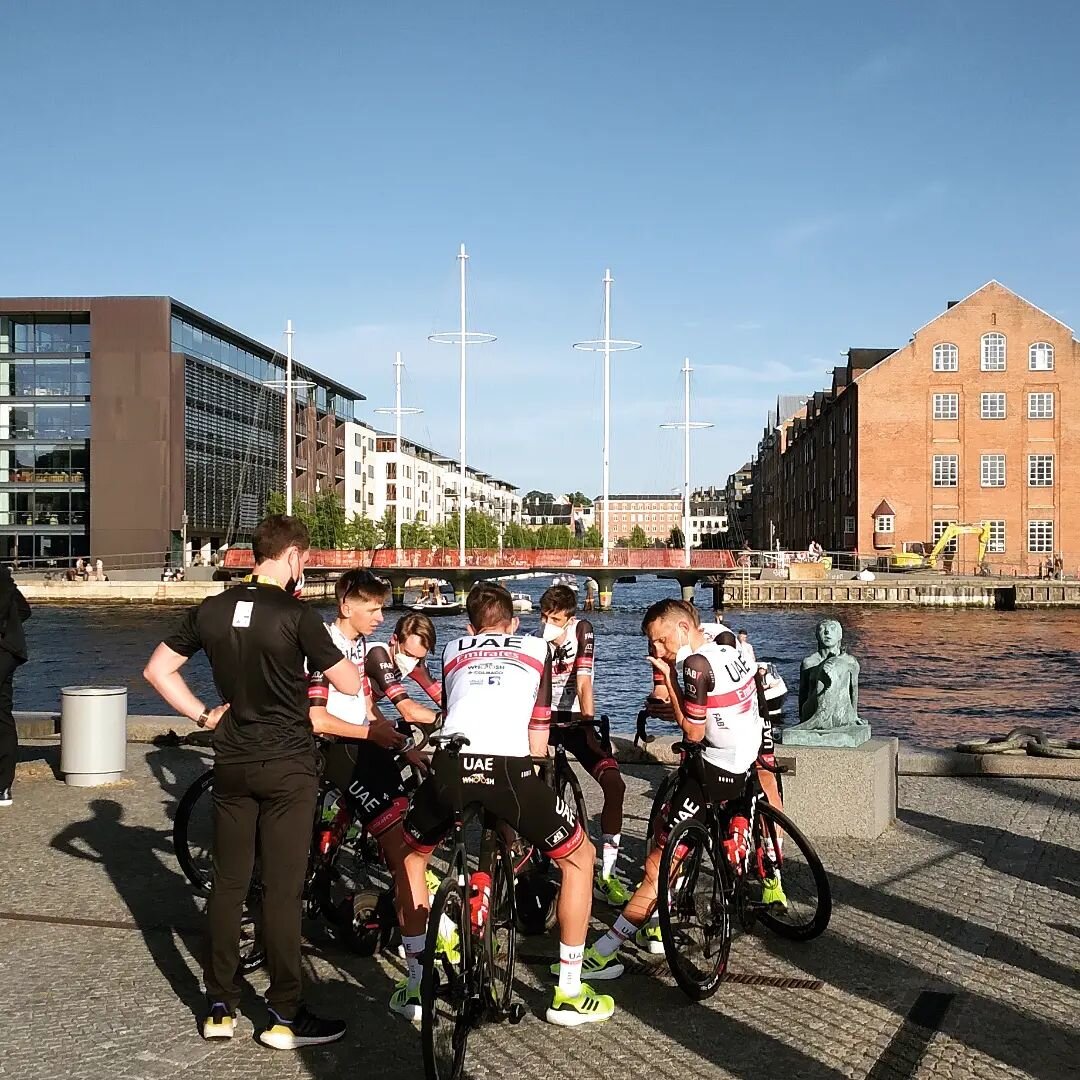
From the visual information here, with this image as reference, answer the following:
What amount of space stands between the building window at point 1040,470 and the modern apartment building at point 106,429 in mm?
46188

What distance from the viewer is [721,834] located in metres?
6.79

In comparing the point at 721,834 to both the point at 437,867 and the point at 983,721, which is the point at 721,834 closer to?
the point at 437,867

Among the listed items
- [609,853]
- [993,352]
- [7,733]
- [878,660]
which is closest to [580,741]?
[609,853]

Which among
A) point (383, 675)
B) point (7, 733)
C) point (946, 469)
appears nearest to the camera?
point (383, 675)

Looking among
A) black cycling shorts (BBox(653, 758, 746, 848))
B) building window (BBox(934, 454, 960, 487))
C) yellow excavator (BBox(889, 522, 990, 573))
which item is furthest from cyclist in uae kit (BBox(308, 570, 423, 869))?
building window (BBox(934, 454, 960, 487))

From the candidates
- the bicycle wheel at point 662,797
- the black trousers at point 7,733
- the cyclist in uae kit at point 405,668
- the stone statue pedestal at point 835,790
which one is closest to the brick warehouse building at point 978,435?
the stone statue pedestal at point 835,790

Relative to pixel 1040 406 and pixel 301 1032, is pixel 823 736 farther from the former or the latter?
pixel 1040 406

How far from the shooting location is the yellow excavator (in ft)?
251

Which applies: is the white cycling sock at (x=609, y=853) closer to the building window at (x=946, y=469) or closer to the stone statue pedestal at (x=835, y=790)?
the stone statue pedestal at (x=835, y=790)

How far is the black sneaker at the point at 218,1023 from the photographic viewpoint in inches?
214

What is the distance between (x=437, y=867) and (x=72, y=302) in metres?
83.6

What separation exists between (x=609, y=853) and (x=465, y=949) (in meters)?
3.02

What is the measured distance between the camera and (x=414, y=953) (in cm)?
571

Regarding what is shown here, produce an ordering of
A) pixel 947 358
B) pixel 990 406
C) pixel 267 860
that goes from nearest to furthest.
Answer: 1. pixel 267 860
2. pixel 990 406
3. pixel 947 358
